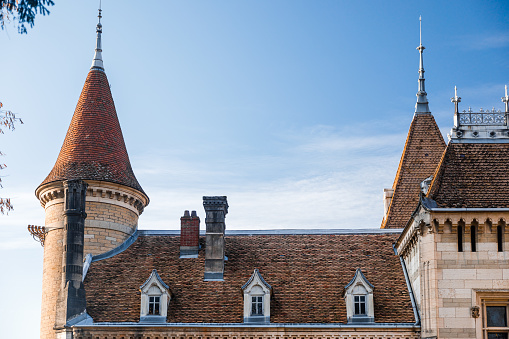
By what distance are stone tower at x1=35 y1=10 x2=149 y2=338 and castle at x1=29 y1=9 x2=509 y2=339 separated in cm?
6

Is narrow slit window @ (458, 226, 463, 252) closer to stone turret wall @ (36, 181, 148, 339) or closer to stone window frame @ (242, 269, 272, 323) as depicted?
stone window frame @ (242, 269, 272, 323)

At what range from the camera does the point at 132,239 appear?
36.4 m

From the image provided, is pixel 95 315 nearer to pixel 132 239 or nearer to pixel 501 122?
pixel 132 239

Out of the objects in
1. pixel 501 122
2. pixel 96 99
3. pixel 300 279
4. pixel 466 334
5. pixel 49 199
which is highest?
pixel 96 99

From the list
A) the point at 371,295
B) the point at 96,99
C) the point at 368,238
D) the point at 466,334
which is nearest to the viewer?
the point at 466,334

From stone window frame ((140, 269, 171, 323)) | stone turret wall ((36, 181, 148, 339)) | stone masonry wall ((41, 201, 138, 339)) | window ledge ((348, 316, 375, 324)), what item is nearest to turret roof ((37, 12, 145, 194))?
stone turret wall ((36, 181, 148, 339))

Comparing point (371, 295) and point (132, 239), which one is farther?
point (132, 239)

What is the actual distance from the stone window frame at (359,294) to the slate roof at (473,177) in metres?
3.94

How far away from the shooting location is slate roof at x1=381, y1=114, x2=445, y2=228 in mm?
39562

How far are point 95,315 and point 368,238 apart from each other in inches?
451

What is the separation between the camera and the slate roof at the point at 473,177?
30000 mm

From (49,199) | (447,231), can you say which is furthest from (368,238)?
(49,199)

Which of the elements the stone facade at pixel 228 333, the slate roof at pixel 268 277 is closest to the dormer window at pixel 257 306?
the slate roof at pixel 268 277

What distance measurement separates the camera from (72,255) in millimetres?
32531
